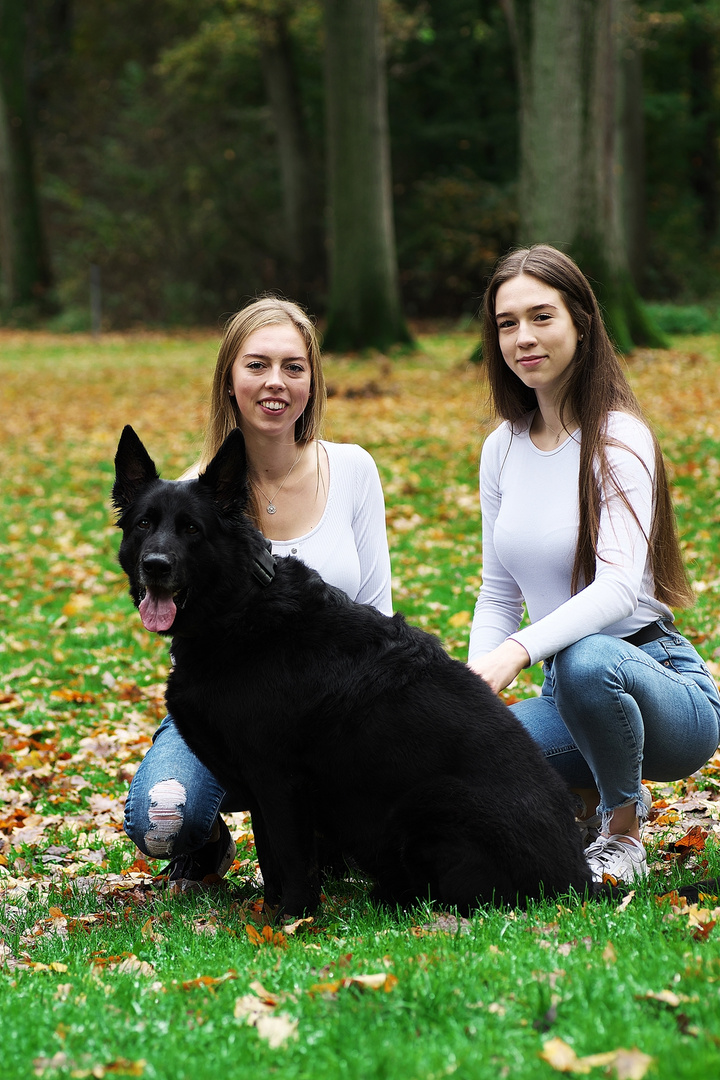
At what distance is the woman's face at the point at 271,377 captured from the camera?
4035 mm

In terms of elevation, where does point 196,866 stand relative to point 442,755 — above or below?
below

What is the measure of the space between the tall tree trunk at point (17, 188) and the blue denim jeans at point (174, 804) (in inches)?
1266

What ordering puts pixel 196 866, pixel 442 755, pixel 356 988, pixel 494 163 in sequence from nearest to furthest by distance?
pixel 356 988 → pixel 442 755 → pixel 196 866 → pixel 494 163

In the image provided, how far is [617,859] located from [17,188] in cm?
3312

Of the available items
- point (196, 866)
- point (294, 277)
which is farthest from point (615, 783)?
point (294, 277)

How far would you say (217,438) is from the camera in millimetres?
4203

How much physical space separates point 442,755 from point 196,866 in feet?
4.56

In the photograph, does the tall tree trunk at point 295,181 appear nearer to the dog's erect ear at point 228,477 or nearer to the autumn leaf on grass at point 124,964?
the dog's erect ear at point 228,477

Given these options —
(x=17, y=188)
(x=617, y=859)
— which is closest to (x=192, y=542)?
(x=617, y=859)

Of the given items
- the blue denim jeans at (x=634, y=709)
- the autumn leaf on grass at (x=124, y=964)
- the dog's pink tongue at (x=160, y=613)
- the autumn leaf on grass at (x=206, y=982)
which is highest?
the dog's pink tongue at (x=160, y=613)

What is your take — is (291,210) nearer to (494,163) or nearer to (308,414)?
(494,163)

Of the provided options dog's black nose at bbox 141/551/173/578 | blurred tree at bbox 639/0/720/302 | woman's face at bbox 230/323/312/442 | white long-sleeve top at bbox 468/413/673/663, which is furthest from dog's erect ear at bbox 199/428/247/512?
blurred tree at bbox 639/0/720/302

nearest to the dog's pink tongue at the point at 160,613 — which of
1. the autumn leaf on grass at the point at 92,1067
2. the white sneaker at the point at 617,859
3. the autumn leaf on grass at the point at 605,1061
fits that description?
the autumn leaf on grass at the point at 92,1067

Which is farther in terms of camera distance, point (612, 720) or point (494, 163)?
point (494, 163)
